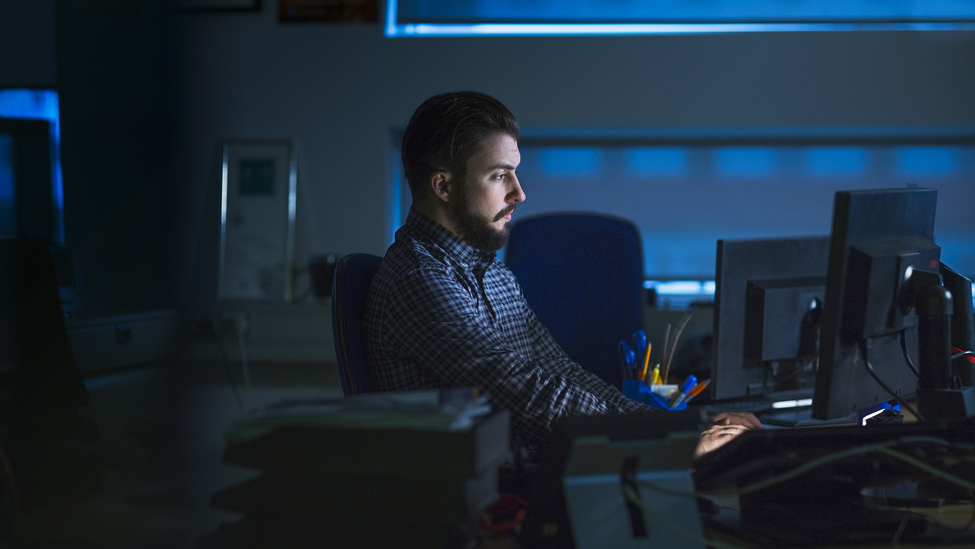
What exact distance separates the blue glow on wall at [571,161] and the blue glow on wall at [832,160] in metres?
0.82

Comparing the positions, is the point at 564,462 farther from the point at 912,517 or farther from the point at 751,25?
the point at 751,25

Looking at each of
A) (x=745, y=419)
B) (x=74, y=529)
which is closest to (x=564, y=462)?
(x=745, y=419)

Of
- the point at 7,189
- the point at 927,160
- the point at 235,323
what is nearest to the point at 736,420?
the point at 235,323

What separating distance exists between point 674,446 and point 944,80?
8.51 ft

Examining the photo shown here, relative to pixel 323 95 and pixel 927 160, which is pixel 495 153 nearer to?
pixel 323 95

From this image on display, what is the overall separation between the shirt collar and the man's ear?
0.17ft

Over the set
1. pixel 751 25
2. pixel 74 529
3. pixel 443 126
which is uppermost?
pixel 751 25

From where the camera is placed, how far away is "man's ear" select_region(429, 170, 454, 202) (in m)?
1.41

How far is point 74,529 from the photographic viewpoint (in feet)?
4.08

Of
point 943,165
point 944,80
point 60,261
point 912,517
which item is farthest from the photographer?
point 943,165

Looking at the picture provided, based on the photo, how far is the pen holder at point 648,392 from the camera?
149 cm

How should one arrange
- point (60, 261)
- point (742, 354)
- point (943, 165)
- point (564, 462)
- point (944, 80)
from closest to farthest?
1. point (564, 462)
2. point (742, 354)
3. point (60, 261)
4. point (944, 80)
5. point (943, 165)

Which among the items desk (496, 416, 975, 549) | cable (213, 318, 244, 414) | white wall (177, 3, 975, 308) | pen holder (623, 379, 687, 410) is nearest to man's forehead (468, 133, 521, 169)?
pen holder (623, 379, 687, 410)

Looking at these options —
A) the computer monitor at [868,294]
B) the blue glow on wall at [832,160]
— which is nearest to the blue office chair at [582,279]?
the computer monitor at [868,294]
